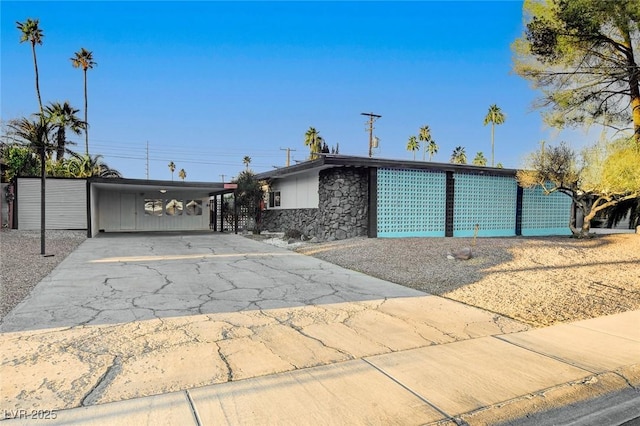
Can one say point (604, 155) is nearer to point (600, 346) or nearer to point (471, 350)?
point (600, 346)

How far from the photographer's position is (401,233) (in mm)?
14523

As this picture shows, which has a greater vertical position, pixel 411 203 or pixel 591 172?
pixel 591 172

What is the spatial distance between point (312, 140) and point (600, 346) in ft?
148

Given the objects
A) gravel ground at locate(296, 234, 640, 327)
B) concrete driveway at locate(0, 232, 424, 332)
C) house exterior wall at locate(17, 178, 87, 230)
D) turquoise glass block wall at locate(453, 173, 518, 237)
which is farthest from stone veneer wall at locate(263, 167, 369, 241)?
house exterior wall at locate(17, 178, 87, 230)

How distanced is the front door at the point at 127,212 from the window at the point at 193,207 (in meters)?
3.03

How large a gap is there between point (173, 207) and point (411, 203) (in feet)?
50.9

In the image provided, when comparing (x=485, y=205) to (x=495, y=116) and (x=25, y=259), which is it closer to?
(x=25, y=259)

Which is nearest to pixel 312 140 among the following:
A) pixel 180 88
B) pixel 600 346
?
pixel 180 88

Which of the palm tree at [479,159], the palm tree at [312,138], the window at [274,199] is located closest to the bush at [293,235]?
the window at [274,199]

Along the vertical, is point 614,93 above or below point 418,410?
above

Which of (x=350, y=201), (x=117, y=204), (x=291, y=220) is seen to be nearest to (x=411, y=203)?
Answer: (x=350, y=201)

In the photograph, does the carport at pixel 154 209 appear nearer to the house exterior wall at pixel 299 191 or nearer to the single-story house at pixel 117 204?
the single-story house at pixel 117 204

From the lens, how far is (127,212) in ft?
73.6

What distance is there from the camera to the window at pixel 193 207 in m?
24.1
